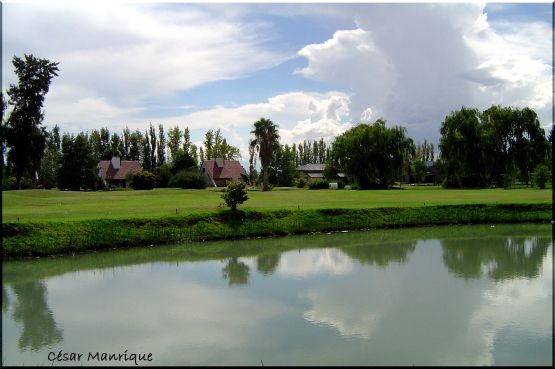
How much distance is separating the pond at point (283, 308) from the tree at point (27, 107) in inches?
977

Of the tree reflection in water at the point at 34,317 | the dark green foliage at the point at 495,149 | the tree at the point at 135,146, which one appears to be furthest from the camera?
the tree at the point at 135,146

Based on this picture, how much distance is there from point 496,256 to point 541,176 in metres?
37.6

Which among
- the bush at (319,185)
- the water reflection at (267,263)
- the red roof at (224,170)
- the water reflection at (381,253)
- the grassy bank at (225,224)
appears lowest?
the water reflection at (267,263)

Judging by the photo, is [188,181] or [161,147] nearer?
[188,181]

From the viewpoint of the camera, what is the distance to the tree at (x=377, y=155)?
206ft

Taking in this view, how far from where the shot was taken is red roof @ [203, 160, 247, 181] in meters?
81.8

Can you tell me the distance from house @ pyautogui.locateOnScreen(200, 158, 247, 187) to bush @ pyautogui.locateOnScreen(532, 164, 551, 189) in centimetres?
4258

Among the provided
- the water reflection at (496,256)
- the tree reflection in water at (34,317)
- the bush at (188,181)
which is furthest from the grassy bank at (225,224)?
the bush at (188,181)

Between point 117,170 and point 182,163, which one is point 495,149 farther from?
point 117,170

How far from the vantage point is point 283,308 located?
13695mm

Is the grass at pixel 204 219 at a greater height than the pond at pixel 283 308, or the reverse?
the grass at pixel 204 219

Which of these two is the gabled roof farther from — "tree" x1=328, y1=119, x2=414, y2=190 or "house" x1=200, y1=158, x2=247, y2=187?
"tree" x1=328, y1=119, x2=414, y2=190

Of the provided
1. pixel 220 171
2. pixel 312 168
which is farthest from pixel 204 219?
pixel 312 168

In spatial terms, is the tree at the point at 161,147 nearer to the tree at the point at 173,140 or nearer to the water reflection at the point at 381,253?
the tree at the point at 173,140
